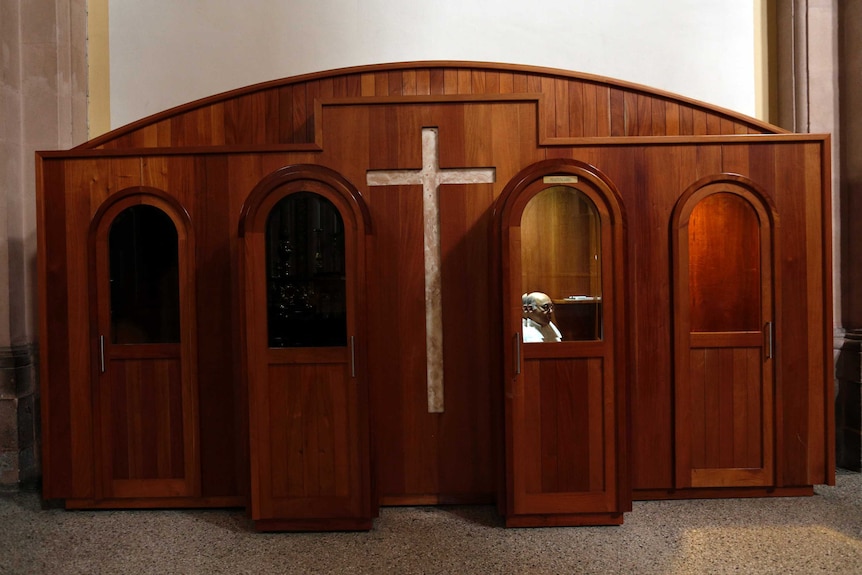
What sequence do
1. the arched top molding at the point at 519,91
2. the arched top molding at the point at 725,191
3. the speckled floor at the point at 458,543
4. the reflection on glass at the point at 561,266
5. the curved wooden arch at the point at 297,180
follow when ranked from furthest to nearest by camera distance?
the arched top molding at the point at 519,91 → the arched top molding at the point at 725,191 → the reflection on glass at the point at 561,266 → the curved wooden arch at the point at 297,180 → the speckled floor at the point at 458,543

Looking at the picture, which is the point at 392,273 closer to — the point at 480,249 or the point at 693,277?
the point at 480,249

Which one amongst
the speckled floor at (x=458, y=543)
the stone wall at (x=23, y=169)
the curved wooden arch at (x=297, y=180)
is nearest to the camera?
the speckled floor at (x=458, y=543)

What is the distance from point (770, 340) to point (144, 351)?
12.6ft

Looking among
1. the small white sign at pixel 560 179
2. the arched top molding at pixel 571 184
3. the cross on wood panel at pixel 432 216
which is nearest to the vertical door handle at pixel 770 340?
the arched top molding at pixel 571 184

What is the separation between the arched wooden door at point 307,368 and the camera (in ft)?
10.7

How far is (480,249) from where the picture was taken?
3.67m

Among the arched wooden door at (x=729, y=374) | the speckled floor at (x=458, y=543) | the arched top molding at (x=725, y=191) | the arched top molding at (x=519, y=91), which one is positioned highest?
the arched top molding at (x=519, y=91)

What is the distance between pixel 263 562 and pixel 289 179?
1.99m

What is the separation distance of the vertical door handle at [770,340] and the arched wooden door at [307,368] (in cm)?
244

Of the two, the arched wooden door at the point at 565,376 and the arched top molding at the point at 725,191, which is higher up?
the arched top molding at the point at 725,191

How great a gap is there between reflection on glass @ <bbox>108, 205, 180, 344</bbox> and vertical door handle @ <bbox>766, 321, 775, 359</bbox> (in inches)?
143

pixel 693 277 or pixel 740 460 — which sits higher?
pixel 693 277

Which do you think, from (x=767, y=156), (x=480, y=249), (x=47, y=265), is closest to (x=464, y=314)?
(x=480, y=249)

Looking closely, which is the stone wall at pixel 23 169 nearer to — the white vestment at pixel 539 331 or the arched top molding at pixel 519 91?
the arched top molding at pixel 519 91
